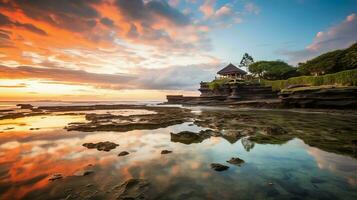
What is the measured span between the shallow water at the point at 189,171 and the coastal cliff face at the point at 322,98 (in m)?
24.4

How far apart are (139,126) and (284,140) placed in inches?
453

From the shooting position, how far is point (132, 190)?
17.1ft

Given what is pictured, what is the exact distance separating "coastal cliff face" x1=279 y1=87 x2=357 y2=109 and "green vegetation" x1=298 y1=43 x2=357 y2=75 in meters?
16.3

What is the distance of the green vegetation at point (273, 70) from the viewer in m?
67.5

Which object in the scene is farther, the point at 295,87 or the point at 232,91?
the point at 232,91

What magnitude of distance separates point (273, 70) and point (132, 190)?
74885 mm

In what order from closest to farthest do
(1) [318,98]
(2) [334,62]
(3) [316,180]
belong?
(3) [316,180]
(1) [318,98]
(2) [334,62]

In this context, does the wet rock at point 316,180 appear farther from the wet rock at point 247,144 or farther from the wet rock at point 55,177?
the wet rock at point 55,177

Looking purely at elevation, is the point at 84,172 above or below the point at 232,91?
below

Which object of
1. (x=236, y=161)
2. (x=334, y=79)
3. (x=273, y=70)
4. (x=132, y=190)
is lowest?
(x=236, y=161)

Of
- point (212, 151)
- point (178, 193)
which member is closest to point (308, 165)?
point (212, 151)

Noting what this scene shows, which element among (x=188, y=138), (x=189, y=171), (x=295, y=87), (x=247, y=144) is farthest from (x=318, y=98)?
(x=189, y=171)

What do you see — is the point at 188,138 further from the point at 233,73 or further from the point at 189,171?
the point at 233,73

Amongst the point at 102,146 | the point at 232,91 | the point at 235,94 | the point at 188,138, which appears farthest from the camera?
the point at 232,91
